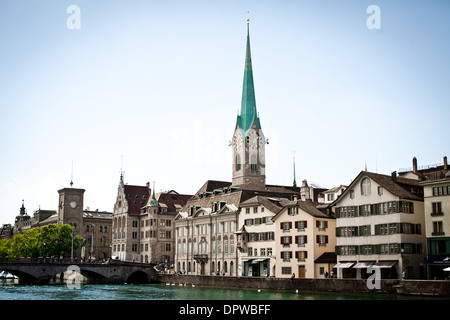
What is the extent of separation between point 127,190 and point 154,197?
13.7 meters

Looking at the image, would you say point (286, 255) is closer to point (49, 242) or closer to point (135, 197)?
point (49, 242)

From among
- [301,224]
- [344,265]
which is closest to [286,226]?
[301,224]

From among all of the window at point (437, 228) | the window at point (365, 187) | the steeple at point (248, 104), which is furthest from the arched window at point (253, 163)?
the window at point (437, 228)

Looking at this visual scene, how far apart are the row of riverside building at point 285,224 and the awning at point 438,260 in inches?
5.7

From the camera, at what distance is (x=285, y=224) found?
94.2 meters

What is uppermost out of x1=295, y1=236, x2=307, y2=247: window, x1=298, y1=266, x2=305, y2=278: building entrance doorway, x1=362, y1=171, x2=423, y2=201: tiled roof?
x1=362, y1=171, x2=423, y2=201: tiled roof

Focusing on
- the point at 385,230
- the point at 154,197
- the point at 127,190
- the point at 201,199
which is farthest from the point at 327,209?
the point at 127,190

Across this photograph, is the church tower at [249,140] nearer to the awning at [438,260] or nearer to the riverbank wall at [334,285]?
the riverbank wall at [334,285]

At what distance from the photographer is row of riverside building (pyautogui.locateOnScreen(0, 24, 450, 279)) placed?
7625 cm

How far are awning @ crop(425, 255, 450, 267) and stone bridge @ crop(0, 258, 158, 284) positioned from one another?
60.1 m

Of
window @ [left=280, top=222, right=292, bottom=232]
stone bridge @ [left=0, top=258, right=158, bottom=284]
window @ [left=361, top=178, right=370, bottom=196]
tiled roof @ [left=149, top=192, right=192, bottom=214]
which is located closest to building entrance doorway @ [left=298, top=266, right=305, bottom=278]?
window @ [left=280, top=222, right=292, bottom=232]

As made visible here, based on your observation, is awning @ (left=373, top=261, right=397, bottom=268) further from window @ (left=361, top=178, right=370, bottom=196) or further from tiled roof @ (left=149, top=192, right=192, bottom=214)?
tiled roof @ (left=149, top=192, right=192, bottom=214)

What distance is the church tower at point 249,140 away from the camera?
163 metres
